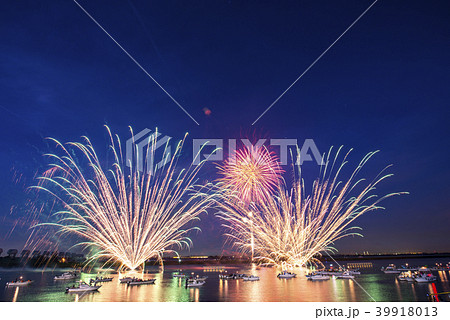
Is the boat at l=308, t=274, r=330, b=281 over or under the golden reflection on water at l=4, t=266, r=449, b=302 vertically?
over

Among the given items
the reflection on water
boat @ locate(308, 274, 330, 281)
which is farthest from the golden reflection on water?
boat @ locate(308, 274, 330, 281)

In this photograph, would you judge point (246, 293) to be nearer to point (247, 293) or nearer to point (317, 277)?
point (247, 293)

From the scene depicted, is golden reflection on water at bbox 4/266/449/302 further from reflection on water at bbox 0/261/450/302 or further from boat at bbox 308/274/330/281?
boat at bbox 308/274/330/281

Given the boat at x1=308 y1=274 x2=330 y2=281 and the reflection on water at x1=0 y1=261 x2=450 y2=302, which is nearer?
the reflection on water at x1=0 y1=261 x2=450 y2=302

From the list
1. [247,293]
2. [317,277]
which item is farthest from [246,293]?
[317,277]

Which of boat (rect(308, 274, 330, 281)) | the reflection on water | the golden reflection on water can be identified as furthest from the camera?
boat (rect(308, 274, 330, 281))

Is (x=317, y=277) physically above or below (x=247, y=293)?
above

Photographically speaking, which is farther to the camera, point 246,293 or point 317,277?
point 317,277

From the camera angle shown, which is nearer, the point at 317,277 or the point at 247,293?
the point at 247,293

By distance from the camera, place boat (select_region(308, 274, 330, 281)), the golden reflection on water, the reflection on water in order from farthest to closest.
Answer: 1. boat (select_region(308, 274, 330, 281))
2. the reflection on water
3. the golden reflection on water

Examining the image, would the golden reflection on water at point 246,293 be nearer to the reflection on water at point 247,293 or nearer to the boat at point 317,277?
the reflection on water at point 247,293
